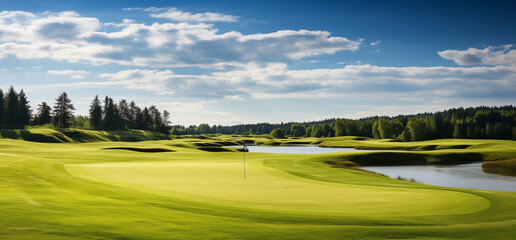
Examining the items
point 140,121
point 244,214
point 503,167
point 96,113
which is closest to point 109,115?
point 96,113

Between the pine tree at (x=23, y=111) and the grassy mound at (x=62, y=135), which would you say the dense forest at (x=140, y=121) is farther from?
the grassy mound at (x=62, y=135)

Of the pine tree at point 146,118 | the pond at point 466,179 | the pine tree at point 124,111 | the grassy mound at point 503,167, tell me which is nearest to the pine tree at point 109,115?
the pine tree at point 124,111

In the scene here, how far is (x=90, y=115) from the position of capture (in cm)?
14725

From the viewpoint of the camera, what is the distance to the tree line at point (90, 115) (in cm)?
12975

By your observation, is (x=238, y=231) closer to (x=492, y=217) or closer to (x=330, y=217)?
(x=330, y=217)

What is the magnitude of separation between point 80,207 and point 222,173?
21.6 m

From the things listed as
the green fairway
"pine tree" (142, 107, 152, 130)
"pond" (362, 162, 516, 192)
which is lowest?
"pond" (362, 162, 516, 192)

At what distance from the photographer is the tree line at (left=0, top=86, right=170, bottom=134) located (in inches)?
5108

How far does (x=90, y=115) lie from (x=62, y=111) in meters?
13.2

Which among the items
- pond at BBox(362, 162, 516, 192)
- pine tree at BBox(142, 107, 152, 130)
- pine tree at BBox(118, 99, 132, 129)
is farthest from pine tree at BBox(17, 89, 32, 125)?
pond at BBox(362, 162, 516, 192)

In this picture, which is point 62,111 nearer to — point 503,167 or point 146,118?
point 146,118

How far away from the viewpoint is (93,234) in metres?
9.95

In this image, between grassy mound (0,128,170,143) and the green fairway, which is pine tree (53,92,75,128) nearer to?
grassy mound (0,128,170,143)

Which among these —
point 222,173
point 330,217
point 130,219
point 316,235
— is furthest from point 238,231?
point 222,173
